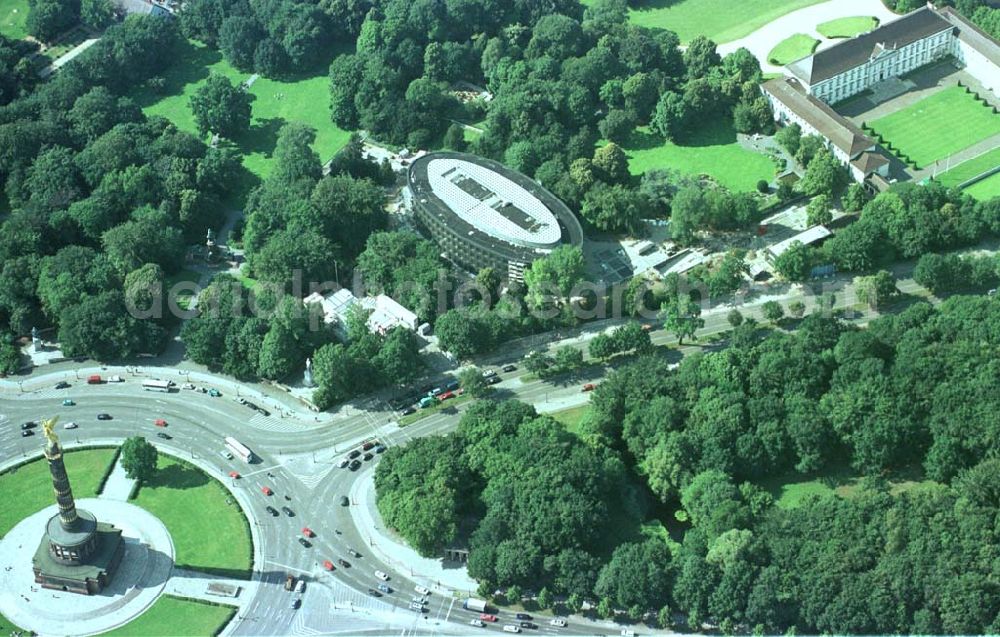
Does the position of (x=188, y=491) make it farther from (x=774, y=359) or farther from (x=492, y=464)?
(x=774, y=359)

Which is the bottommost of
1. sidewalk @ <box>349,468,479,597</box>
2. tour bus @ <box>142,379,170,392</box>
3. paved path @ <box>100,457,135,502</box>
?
sidewalk @ <box>349,468,479,597</box>

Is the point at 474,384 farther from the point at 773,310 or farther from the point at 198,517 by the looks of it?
the point at 773,310

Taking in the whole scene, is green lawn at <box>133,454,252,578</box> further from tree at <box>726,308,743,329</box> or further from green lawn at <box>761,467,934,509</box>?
tree at <box>726,308,743,329</box>

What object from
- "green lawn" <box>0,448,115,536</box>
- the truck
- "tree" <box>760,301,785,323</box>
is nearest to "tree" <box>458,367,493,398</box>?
the truck

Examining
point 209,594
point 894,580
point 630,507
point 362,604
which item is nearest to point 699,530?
point 630,507

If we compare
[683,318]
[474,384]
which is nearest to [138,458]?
[474,384]

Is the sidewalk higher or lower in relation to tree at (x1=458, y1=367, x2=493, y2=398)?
lower

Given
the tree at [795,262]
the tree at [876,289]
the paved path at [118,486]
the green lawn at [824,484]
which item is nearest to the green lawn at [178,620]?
the paved path at [118,486]
